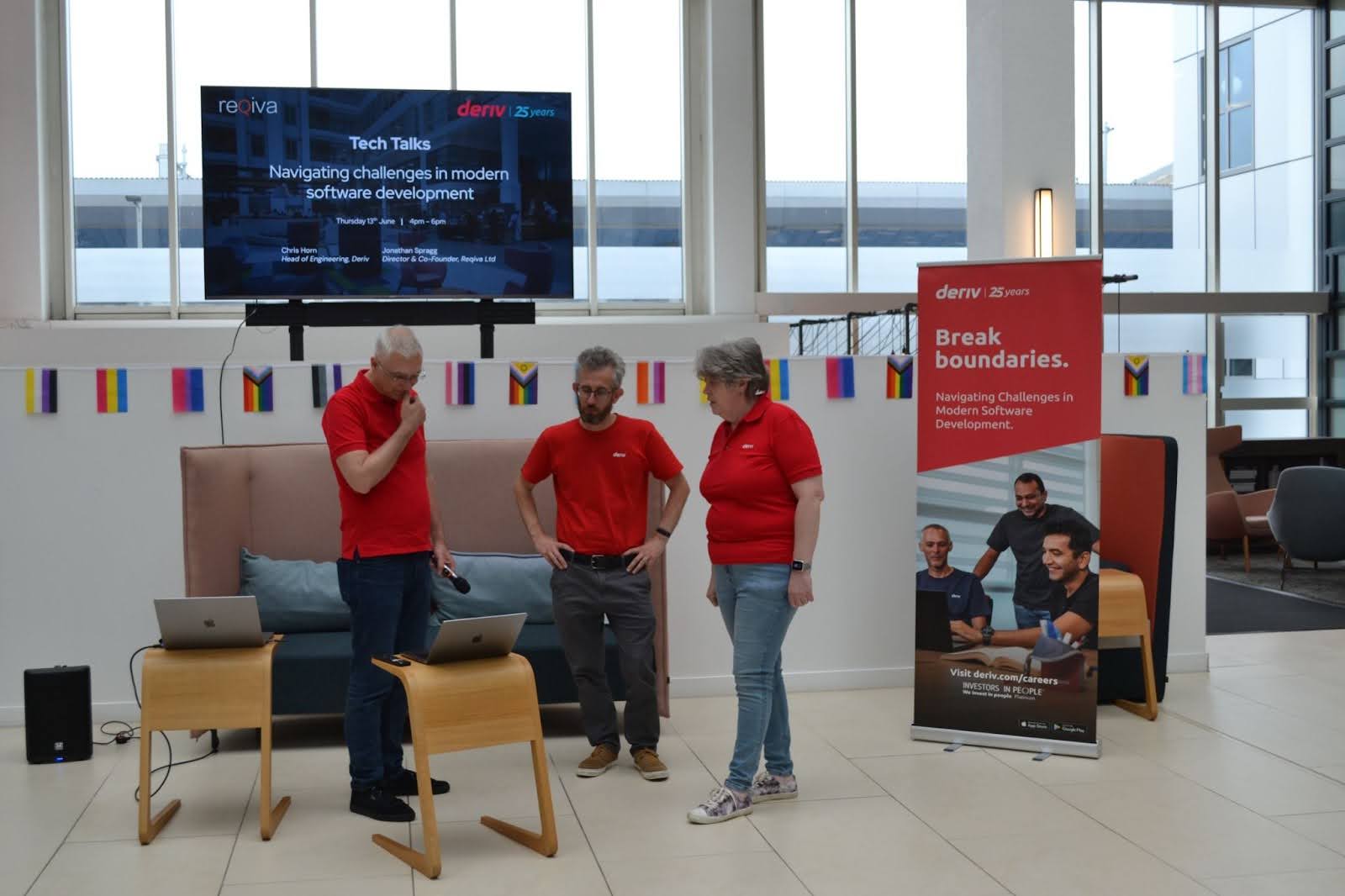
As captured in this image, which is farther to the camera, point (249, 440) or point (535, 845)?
point (249, 440)

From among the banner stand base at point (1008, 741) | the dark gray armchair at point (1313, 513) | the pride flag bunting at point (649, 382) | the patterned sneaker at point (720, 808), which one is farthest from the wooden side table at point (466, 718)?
the dark gray armchair at point (1313, 513)

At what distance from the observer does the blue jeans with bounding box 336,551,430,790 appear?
405 cm

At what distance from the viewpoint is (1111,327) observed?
12734mm

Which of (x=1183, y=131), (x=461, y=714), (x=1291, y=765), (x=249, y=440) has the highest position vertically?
(x=1183, y=131)

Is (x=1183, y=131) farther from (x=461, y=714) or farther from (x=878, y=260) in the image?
(x=461, y=714)

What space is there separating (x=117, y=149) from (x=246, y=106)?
4.94m

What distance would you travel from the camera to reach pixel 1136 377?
6223mm

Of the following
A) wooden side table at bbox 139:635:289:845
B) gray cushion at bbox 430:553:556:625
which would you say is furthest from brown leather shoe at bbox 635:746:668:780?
wooden side table at bbox 139:635:289:845

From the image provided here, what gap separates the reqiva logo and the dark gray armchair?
711 cm

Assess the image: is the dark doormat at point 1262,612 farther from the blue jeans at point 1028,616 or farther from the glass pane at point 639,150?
the glass pane at point 639,150

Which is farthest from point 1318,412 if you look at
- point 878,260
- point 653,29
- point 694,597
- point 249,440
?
point 249,440

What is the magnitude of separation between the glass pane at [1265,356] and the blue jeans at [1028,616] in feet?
29.5

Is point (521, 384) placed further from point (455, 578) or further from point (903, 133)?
point (903, 133)

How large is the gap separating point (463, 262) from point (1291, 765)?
14.6 feet
